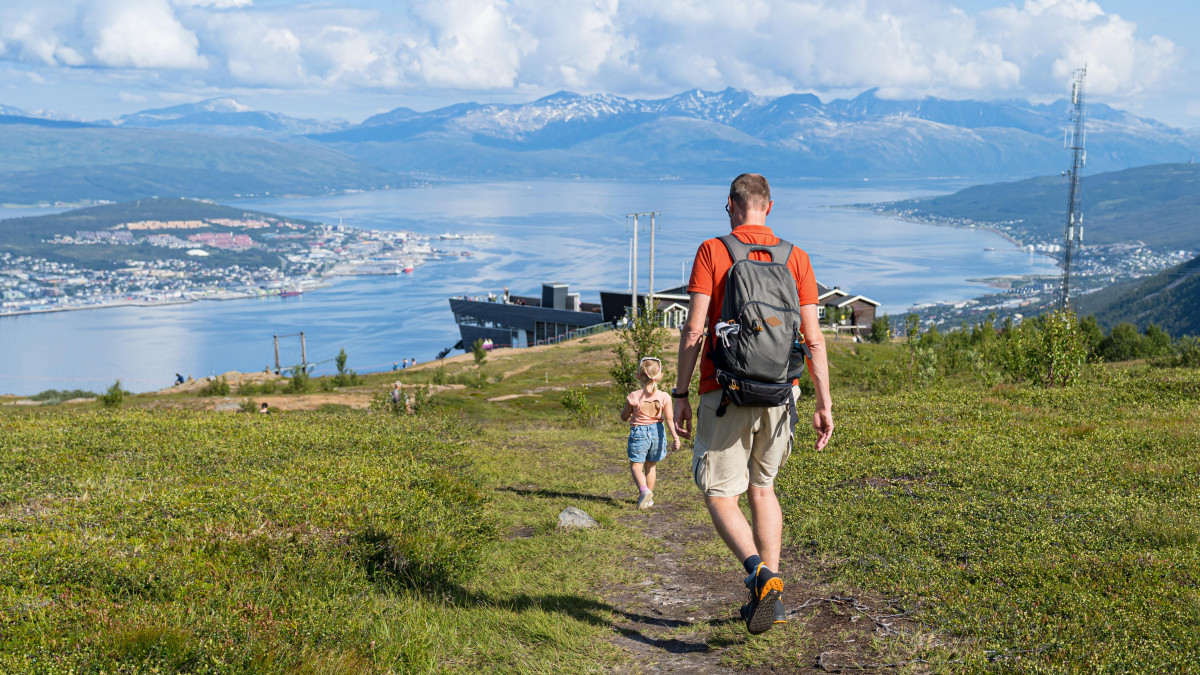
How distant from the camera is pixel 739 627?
4.95 meters

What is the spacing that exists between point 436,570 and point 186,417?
1020cm

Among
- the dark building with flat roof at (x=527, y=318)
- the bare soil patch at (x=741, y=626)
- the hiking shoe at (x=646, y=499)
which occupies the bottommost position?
the dark building with flat roof at (x=527, y=318)

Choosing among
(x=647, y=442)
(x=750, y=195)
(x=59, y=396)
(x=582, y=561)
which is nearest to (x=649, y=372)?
(x=647, y=442)

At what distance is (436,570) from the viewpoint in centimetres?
586

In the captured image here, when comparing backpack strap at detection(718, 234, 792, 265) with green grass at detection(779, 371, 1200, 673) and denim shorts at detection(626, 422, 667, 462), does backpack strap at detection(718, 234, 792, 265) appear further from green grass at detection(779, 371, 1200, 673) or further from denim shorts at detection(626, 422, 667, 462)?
denim shorts at detection(626, 422, 667, 462)

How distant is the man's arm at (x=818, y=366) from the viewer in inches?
184

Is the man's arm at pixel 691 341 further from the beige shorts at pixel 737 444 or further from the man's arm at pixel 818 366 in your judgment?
the man's arm at pixel 818 366

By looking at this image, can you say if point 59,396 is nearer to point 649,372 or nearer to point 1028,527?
point 649,372

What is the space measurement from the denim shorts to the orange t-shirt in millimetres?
3666

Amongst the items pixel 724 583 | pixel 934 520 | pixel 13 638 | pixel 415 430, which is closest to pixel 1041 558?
pixel 934 520

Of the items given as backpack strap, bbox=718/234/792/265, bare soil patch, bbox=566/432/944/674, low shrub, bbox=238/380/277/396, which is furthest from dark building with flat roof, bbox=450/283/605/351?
backpack strap, bbox=718/234/792/265

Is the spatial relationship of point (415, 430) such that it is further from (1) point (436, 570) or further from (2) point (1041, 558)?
(2) point (1041, 558)

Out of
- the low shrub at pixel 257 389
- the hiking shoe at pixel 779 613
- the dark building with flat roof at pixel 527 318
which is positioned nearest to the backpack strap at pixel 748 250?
the hiking shoe at pixel 779 613

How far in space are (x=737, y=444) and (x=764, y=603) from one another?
0.89 meters
